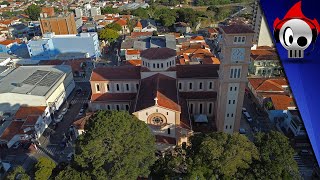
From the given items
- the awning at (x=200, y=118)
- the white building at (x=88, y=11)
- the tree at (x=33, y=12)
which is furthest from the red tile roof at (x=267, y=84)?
the tree at (x=33, y=12)

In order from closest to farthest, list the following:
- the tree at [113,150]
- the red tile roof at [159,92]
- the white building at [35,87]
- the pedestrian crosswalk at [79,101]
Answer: the tree at [113,150]
the red tile roof at [159,92]
the white building at [35,87]
the pedestrian crosswalk at [79,101]

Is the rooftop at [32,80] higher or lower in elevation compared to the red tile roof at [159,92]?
lower

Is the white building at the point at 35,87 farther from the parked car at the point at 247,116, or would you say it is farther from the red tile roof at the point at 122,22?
the red tile roof at the point at 122,22

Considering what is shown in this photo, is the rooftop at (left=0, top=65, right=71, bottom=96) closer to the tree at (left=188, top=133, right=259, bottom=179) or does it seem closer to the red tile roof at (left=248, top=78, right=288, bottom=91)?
the tree at (left=188, top=133, right=259, bottom=179)

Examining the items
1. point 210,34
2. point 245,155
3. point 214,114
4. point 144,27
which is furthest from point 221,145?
point 144,27

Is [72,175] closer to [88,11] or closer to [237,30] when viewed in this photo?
[237,30]

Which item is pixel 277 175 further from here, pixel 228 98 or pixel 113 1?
pixel 113 1
